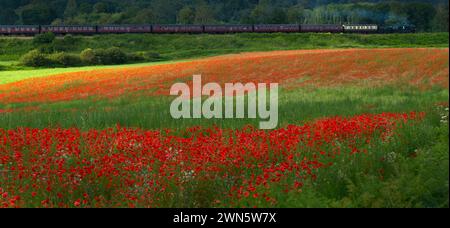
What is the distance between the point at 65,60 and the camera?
67.8 m

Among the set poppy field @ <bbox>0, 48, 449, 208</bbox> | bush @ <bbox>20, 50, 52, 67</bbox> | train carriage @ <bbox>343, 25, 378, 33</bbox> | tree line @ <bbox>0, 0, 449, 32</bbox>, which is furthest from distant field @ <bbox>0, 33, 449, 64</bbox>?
poppy field @ <bbox>0, 48, 449, 208</bbox>

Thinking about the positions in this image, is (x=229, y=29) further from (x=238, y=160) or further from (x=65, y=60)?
(x=238, y=160)

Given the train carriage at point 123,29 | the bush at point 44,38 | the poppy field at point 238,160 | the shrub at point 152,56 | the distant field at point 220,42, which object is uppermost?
the poppy field at point 238,160

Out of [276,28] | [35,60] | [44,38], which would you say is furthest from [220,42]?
[35,60]

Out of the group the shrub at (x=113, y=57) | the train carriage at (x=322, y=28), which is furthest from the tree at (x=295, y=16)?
the shrub at (x=113, y=57)

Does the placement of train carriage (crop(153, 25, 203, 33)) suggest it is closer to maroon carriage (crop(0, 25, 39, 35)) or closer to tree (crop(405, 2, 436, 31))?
maroon carriage (crop(0, 25, 39, 35))

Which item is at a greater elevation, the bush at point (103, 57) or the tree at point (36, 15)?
the tree at point (36, 15)

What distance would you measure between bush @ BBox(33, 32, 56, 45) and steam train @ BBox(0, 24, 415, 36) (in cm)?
→ 800

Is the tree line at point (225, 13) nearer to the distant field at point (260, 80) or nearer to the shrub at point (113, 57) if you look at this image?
the shrub at point (113, 57)

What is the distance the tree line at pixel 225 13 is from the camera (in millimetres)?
116500

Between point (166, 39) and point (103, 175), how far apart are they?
82.9 m

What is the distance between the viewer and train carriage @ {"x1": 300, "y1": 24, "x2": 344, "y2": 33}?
93.0 meters

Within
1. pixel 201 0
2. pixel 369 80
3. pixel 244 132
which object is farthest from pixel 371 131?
pixel 201 0

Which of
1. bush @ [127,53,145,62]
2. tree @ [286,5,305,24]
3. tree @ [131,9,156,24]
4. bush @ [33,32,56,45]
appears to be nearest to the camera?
bush @ [127,53,145,62]
